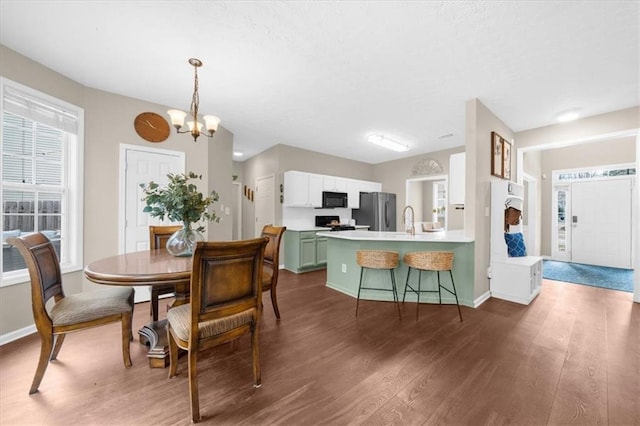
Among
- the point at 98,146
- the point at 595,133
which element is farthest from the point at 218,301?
the point at 595,133

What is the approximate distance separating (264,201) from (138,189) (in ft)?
8.28

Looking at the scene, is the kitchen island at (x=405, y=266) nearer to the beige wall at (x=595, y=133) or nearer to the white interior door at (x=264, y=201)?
the white interior door at (x=264, y=201)

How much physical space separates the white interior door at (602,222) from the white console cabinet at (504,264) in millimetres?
3383

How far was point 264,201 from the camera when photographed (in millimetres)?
5504

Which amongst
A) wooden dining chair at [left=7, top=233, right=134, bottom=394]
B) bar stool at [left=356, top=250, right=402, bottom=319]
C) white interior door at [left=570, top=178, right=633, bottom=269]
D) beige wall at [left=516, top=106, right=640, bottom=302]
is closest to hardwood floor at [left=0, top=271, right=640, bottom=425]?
wooden dining chair at [left=7, top=233, right=134, bottom=394]

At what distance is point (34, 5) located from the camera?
1.76m

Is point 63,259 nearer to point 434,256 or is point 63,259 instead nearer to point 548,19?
point 434,256

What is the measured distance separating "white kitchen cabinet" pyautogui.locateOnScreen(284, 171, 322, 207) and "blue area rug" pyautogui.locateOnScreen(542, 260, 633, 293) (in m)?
4.58

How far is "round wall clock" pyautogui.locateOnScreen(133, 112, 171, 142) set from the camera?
3.25m

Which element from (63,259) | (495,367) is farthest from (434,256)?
(63,259)

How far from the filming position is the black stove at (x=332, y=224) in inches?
210

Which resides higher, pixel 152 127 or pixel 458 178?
pixel 152 127

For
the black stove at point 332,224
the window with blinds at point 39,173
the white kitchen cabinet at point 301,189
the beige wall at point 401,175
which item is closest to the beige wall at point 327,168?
the beige wall at point 401,175

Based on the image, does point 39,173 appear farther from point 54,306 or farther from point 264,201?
point 264,201
